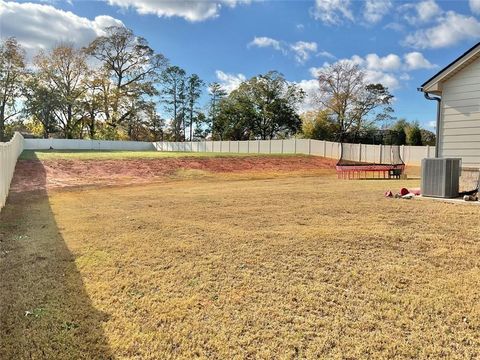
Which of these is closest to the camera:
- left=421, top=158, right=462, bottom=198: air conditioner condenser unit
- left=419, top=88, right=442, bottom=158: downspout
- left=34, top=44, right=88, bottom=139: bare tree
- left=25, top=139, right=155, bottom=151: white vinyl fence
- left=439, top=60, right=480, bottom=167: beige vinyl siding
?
left=421, top=158, right=462, bottom=198: air conditioner condenser unit

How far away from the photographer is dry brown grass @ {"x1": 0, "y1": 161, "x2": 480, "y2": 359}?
236 centimetres

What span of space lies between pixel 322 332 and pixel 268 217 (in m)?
3.34

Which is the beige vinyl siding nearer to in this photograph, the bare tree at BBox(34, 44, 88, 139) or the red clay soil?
the red clay soil

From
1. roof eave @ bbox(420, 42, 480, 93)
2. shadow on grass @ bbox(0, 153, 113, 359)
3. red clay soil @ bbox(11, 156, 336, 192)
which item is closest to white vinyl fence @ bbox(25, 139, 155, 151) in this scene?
red clay soil @ bbox(11, 156, 336, 192)

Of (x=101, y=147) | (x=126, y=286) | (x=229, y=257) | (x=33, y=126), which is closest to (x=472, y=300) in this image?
(x=229, y=257)

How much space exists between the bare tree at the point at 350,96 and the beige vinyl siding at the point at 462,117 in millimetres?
30498

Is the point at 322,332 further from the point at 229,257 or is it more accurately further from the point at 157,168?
the point at 157,168

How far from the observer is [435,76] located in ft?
25.8

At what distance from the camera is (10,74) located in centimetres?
3456

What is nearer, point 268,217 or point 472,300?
point 472,300

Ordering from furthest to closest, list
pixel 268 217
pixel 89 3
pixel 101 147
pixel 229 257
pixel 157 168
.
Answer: pixel 101 147
pixel 157 168
pixel 89 3
pixel 268 217
pixel 229 257

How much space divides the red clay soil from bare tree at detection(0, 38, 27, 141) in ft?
75.3

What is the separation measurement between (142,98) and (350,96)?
23482mm

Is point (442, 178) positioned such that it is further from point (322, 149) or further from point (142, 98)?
point (142, 98)
